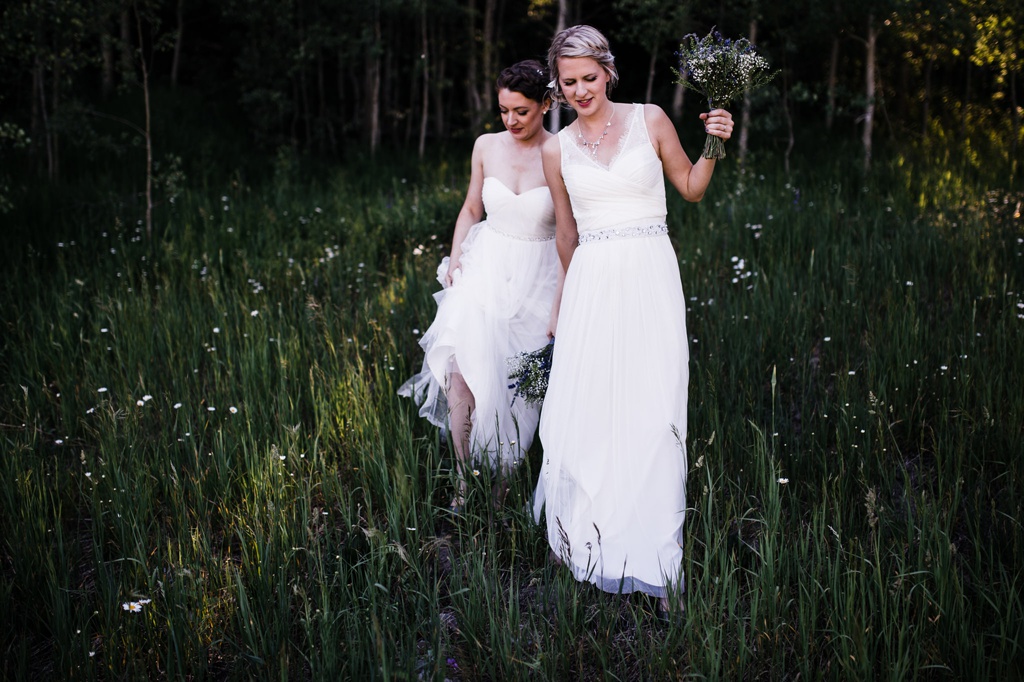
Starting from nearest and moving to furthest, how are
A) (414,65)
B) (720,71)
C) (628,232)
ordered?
(720,71) < (628,232) < (414,65)

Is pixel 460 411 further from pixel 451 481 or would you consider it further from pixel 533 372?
pixel 533 372

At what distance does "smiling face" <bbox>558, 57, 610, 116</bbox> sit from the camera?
10.2 feet

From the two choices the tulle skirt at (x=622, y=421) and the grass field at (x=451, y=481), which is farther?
the tulle skirt at (x=622, y=421)

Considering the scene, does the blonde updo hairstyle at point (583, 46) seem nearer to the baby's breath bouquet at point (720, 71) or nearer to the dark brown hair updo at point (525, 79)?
the baby's breath bouquet at point (720, 71)

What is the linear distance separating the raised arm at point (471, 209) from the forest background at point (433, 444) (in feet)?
2.57

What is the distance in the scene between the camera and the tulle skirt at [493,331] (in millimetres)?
3877

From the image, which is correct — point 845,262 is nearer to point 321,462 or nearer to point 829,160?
point 321,462

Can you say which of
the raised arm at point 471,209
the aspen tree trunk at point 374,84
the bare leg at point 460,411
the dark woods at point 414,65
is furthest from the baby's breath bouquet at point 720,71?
the aspen tree trunk at point 374,84

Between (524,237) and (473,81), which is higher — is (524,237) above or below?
below

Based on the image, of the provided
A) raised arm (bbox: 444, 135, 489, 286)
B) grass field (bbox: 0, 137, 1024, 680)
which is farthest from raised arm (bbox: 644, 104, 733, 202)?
raised arm (bbox: 444, 135, 489, 286)

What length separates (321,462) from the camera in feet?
12.0

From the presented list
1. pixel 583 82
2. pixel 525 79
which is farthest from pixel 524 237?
pixel 583 82

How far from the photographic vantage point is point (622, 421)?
3.13 m

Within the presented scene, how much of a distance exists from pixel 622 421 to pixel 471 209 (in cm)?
174
